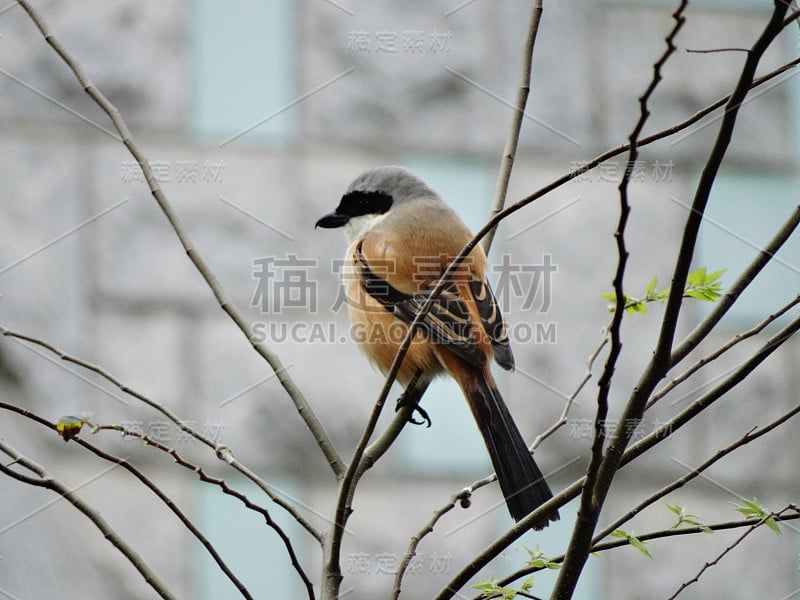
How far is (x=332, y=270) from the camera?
3.12 m

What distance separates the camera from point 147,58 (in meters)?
3.12

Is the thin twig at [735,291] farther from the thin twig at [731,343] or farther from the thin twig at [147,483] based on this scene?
the thin twig at [147,483]

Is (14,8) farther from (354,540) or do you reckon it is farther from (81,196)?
(354,540)

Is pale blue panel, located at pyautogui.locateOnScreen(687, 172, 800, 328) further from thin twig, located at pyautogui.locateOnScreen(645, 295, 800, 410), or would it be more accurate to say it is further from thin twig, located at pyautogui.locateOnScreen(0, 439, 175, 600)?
thin twig, located at pyautogui.locateOnScreen(0, 439, 175, 600)

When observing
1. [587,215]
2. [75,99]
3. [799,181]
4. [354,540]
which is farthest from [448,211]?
[799,181]

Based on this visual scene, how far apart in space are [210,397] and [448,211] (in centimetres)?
93

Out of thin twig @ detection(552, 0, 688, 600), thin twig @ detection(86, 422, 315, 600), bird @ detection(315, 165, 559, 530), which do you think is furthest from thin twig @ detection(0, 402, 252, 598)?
bird @ detection(315, 165, 559, 530)

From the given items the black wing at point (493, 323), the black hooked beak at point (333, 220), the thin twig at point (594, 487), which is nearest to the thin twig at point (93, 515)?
the thin twig at point (594, 487)

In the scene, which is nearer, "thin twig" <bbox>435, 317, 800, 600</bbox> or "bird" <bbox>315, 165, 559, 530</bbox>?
"thin twig" <bbox>435, 317, 800, 600</bbox>

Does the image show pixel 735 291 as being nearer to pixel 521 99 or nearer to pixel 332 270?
pixel 521 99

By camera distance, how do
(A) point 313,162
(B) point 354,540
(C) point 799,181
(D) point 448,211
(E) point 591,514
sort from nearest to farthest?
(E) point 591,514 → (D) point 448,211 → (B) point 354,540 → (A) point 313,162 → (C) point 799,181

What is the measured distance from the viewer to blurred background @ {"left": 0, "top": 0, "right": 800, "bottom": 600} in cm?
291

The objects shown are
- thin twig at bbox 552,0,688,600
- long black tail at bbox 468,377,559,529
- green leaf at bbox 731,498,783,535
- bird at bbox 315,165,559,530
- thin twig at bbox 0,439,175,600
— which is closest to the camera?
thin twig at bbox 552,0,688,600

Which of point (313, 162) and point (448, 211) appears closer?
point (448, 211)
